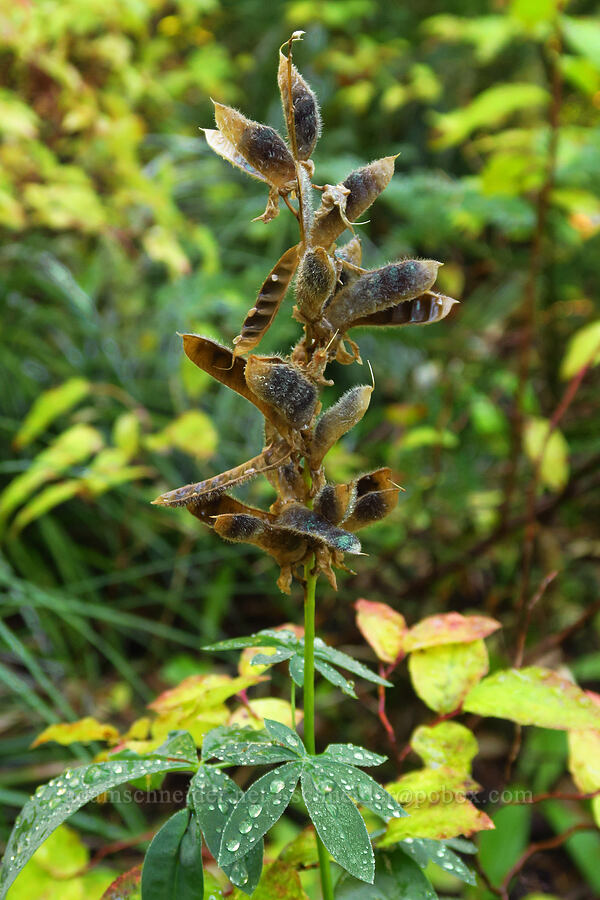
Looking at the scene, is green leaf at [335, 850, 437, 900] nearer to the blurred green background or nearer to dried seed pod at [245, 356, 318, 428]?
dried seed pod at [245, 356, 318, 428]

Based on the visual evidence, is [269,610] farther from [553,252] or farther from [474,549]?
[553,252]

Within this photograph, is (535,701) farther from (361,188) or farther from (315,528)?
(361,188)

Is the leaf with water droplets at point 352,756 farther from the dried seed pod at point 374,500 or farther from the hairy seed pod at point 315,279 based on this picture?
the hairy seed pod at point 315,279

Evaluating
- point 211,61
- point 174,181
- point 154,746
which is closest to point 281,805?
point 154,746

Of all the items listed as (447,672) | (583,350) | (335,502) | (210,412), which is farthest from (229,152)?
(210,412)

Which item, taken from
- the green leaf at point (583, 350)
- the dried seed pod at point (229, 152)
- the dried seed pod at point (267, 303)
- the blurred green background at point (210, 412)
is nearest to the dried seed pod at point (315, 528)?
the dried seed pod at point (267, 303)

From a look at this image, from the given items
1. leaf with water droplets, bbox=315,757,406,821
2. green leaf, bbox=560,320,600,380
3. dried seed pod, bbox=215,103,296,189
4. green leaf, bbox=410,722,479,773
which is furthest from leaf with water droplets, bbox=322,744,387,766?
green leaf, bbox=560,320,600,380
